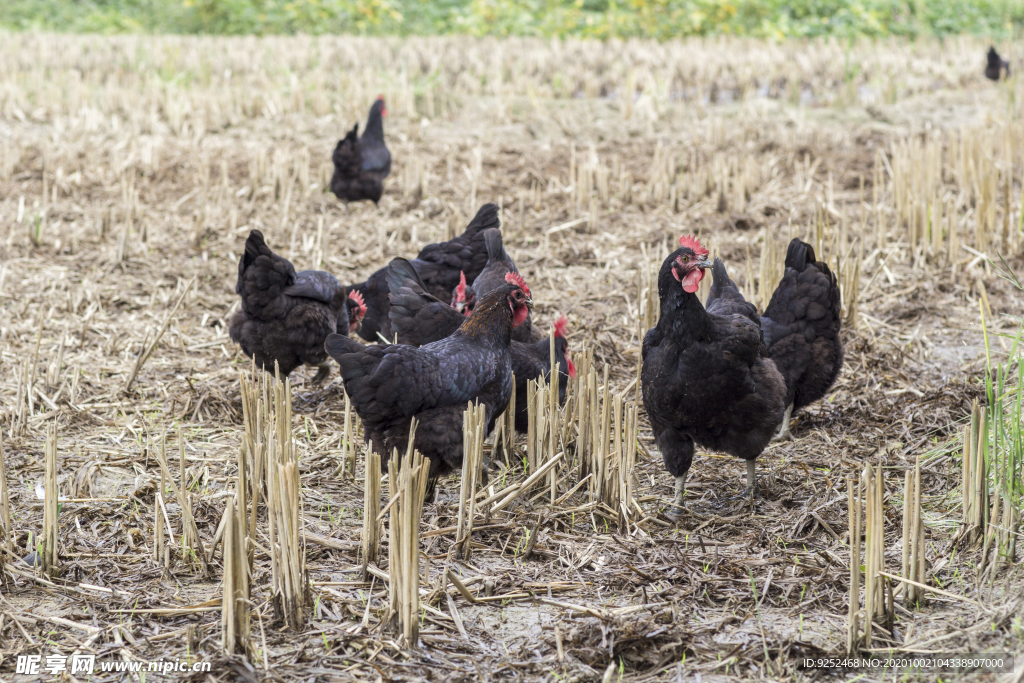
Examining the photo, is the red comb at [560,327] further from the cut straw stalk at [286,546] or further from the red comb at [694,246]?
the cut straw stalk at [286,546]

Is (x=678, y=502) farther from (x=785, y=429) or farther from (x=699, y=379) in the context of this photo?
(x=785, y=429)

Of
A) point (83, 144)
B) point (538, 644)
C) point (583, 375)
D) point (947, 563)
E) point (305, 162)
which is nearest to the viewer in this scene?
point (538, 644)

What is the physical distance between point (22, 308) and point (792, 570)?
565cm

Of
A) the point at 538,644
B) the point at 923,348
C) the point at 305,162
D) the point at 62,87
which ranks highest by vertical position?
the point at 62,87

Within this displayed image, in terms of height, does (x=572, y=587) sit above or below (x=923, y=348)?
below

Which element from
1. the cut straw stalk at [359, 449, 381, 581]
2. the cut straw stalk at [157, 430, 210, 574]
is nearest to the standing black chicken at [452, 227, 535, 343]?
the cut straw stalk at [359, 449, 381, 581]

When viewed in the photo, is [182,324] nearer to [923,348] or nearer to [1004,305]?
[923,348]

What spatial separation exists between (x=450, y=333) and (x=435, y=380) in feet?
3.43

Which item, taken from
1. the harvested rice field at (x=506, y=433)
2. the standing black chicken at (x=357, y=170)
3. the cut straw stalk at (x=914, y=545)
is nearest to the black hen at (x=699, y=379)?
the harvested rice field at (x=506, y=433)

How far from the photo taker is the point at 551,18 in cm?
2038

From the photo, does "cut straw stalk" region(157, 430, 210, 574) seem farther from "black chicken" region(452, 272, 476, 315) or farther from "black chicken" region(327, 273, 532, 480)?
"black chicken" region(452, 272, 476, 315)

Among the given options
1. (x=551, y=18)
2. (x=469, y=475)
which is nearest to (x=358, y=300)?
(x=469, y=475)

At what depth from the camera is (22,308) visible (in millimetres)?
6273

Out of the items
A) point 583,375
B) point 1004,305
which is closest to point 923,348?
point 1004,305
